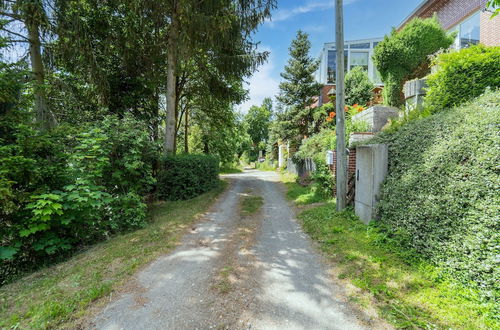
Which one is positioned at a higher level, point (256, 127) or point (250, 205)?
point (256, 127)

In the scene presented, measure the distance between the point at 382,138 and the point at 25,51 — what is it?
11151 millimetres

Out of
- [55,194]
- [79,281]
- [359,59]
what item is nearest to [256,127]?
[359,59]

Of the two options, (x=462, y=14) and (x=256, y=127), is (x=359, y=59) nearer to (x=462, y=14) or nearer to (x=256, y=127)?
(x=462, y=14)

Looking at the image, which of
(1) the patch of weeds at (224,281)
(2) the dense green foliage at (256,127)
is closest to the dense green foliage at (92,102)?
(1) the patch of weeds at (224,281)

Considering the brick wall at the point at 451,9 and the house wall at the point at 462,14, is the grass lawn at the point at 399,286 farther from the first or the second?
the brick wall at the point at 451,9

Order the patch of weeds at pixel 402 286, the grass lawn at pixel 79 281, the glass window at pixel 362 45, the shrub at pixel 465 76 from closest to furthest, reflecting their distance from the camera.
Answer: the patch of weeds at pixel 402 286 → the grass lawn at pixel 79 281 → the shrub at pixel 465 76 → the glass window at pixel 362 45

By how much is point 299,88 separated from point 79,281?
1523cm

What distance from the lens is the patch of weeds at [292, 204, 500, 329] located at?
2262 mm

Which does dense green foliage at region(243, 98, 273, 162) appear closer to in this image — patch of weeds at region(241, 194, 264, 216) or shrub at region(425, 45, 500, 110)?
patch of weeds at region(241, 194, 264, 216)

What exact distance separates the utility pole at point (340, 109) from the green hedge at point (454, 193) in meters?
1.62

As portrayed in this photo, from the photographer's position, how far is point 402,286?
2.86 metres

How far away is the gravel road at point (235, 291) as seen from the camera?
7.68 feet

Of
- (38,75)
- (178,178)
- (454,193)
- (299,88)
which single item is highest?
(299,88)

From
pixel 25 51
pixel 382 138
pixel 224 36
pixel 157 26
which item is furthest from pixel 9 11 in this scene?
pixel 382 138
